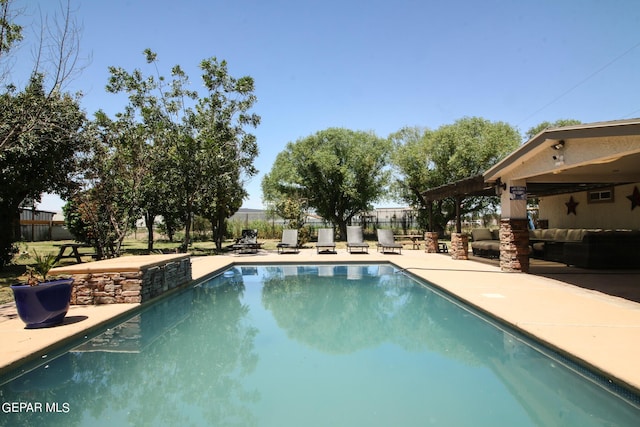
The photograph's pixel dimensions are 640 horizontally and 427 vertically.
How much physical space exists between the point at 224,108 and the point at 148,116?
3219 mm

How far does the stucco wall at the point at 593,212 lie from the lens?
11125mm

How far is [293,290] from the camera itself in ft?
30.3

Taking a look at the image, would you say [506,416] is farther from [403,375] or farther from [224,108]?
[224,108]

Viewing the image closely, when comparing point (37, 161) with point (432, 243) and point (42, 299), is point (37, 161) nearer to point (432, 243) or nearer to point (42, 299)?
point (42, 299)

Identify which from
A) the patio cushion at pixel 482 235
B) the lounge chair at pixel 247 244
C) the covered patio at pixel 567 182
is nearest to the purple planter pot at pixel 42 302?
the covered patio at pixel 567 182

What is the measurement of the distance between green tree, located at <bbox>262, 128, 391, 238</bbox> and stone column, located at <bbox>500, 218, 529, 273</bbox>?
1396cm

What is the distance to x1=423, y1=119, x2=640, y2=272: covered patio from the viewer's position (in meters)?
6.05

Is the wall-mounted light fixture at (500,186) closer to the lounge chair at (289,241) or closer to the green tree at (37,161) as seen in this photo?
the lounge chair at (289,241)

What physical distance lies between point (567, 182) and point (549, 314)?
625 cm

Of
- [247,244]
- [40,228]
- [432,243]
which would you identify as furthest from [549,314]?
[40,228]

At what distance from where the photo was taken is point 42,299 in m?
4.89

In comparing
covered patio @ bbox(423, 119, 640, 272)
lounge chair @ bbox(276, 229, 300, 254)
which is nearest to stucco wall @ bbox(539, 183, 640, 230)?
covered patio @ bbox(423, 119, 640, 272)

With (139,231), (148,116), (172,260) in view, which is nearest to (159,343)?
(172,260)

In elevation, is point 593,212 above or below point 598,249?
above
